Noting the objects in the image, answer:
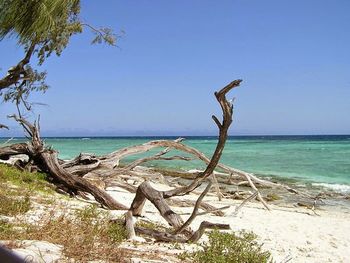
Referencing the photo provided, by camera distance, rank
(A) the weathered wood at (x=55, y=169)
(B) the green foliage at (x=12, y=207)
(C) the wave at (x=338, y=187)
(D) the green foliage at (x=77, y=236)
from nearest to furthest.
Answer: (D) the green foliage at (x=77, y=236) → (B) the green foliage at (x=12, y=207) → (A) the weathered wood at (x=55, y=169) → (C) the wave at (x=338, y=187)

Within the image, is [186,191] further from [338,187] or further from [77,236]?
[338,187]

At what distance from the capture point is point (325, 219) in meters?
11.4

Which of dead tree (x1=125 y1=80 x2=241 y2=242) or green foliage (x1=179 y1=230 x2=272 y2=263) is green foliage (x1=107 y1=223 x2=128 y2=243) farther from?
green foliage (x1=179 y1=230 x2=272 y2=263)

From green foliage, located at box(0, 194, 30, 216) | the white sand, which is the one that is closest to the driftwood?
the white sand

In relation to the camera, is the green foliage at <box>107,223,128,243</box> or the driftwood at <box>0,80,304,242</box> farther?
the driftwood at <box>0,80,304,242</box>

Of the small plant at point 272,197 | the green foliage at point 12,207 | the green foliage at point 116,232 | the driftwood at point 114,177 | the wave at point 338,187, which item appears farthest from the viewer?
the wave at point 338,187

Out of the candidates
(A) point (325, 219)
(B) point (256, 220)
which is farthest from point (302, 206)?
(B) point (256, 220)

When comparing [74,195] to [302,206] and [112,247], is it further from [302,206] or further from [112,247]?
[302,206]

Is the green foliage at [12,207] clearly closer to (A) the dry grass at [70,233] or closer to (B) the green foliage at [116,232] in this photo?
(A) the dry grass at [70,233]

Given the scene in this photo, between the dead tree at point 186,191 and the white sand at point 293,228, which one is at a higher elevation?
the dead tree at point 186,191

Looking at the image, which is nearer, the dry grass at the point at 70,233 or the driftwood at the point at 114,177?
the dry grass at the point at 70,233

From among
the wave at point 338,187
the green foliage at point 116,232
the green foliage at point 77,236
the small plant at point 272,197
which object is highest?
the green foliage at point 77,236

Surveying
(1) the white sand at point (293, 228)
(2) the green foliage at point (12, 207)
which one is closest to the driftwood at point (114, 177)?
(1) the white sand at point (293, 228)

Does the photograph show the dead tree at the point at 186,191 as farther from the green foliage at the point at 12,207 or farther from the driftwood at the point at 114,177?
the green foliage at the point at 12,207
